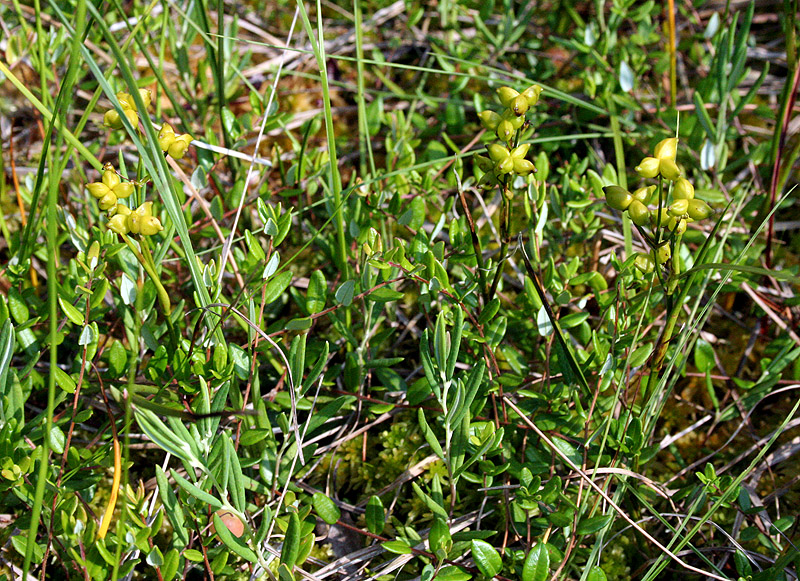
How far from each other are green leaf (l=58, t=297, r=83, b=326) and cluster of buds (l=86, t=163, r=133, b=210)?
0.44m

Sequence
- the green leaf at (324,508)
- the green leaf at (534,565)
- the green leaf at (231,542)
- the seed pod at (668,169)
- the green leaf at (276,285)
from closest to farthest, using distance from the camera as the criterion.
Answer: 1. the seed pod at (668,169)
2. the green leaf at (231,542)
3. the green leaf at (534,565)
4. the green leaf at (324,508)
5. the green leaf at (276,285)

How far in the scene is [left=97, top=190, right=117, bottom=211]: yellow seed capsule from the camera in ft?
3.79

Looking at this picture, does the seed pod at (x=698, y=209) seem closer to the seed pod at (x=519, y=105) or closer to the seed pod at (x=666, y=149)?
the seed pod at (x=666, y=149)

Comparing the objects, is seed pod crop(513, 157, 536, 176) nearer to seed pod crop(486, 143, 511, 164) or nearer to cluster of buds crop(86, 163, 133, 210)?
seed pod crop(486, 143, 511, 164)

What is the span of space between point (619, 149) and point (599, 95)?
524 mm

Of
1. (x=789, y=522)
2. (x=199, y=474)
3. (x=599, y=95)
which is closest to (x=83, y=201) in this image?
(x=199, y=474)

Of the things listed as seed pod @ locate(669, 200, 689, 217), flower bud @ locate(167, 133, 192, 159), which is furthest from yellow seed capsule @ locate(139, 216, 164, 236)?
seed pod @ locate(669, 200, 689, 217)

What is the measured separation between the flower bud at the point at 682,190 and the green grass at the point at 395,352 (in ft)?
0.27

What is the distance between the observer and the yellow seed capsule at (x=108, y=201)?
1.16 m

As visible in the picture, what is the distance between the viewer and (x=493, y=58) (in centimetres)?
253

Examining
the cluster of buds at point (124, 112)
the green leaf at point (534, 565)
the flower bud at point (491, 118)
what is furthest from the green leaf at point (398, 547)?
the cluster of buds at point (124, 112)

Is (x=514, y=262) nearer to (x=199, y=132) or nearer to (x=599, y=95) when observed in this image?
(x=599, y=95)

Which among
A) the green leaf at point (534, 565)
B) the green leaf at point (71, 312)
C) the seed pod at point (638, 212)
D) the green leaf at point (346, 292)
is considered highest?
the seed pod at point (638, 212)

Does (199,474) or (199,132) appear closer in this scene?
(199,474)
